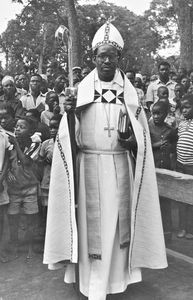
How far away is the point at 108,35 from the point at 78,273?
2.08 meters

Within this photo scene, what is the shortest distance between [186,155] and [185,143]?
144 mm

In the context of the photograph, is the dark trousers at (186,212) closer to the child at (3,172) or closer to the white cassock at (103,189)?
the white cassock at (103,189)

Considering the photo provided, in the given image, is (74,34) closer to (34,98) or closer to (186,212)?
(34,98)

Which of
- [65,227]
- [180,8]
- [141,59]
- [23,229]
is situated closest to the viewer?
[65,227]

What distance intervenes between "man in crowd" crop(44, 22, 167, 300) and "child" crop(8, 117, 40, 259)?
52.5 inches

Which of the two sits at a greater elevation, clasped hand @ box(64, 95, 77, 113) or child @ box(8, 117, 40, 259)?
clasped hand @ box(64, 95, 77, 113)

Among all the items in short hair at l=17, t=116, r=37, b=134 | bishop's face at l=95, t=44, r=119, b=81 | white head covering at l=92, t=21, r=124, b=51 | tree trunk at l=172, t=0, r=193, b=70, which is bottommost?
short hair at l=17, t=116, r=37, b=134

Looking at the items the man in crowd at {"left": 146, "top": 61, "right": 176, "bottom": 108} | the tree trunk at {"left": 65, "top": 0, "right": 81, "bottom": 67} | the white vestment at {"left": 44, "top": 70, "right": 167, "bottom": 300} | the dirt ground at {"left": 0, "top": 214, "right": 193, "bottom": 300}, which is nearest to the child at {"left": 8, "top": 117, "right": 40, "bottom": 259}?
the dirt ground at {"left": 0, "top": 214, "right": 193, "bottom": 300}

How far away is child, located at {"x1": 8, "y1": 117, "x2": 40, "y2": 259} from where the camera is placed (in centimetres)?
527

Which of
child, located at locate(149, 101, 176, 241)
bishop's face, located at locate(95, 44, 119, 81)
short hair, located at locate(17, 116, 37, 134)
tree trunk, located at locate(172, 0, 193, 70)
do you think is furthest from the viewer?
tree trunk, located at locate(172, 0, 193, 70)

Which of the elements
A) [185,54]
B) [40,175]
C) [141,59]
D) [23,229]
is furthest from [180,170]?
[141,59]

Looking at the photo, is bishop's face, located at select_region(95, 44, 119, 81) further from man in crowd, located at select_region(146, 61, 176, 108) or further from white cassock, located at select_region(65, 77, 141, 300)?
man in crowd, located at select_region(146, 61, 176, 108)

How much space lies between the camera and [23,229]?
6113 mm

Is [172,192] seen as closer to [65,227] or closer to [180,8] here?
[65,227]
